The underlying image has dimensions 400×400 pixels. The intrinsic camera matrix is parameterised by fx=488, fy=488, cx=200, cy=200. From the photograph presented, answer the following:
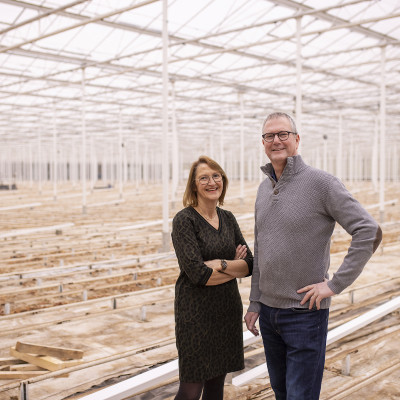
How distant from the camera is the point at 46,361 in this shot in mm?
4684

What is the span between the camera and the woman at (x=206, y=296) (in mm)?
2656

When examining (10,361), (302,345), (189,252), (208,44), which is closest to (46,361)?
(10,361)

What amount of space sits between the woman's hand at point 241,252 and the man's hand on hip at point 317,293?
58 centimetres

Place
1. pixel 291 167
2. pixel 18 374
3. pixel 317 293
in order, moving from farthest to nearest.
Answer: pixel 18 374 → pixel 291 167 → pixel 317 293

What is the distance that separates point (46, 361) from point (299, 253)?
3.32 metres

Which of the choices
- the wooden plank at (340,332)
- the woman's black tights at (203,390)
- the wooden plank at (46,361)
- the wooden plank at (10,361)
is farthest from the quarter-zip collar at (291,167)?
the wooden plank at (10,361)

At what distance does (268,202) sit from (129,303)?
16.8 ft

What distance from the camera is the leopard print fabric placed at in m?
2.67

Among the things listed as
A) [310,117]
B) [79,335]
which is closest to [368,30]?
[79,335]

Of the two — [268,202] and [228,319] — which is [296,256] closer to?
[268,202]

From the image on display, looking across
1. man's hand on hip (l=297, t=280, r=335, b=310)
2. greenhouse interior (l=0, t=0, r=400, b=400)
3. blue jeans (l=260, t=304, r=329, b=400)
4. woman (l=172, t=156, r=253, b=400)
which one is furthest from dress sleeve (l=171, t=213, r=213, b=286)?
greenhouse interior (l=0, t=0, r=400, b=400)

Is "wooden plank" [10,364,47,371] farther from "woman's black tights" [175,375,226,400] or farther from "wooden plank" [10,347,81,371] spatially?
"woman's black tights" [175,375,226,400]

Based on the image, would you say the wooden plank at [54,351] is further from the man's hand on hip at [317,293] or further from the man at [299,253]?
the man's hand on hip at [317,293]

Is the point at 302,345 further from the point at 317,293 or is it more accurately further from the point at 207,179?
the point at 207,179
